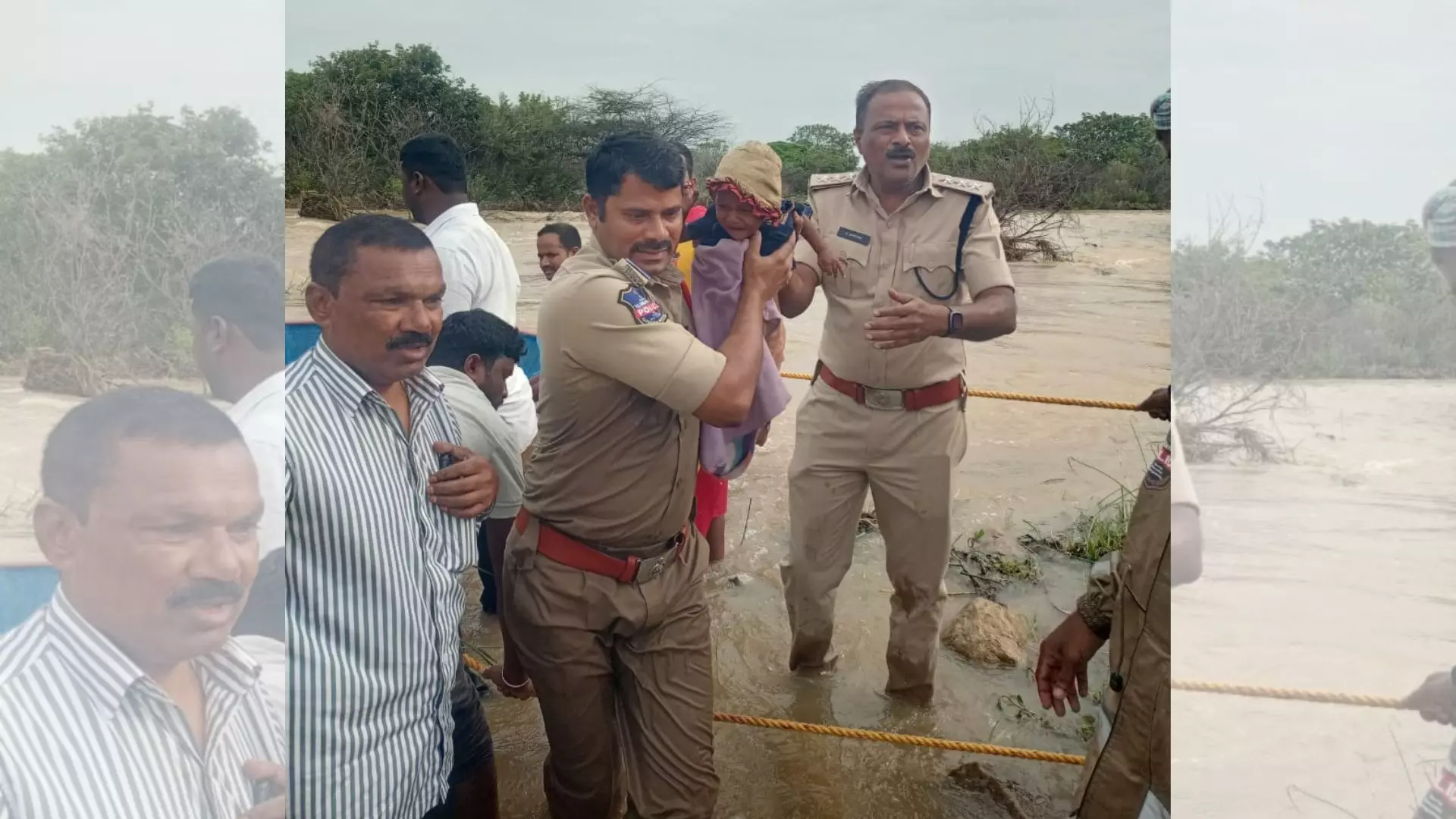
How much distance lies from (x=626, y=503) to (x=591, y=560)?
0.15 metres

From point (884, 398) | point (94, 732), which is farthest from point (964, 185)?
point (94, 732)

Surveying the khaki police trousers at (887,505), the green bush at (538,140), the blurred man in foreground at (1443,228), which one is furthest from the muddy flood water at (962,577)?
the blurred man in foreground at (1443,228)

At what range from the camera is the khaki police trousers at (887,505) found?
3244 mm

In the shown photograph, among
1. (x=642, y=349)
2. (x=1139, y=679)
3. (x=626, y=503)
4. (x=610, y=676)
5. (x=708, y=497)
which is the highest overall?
(x=642, y=349)

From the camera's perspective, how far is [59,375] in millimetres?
1188

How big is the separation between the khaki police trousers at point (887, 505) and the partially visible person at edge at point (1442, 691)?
2002mm

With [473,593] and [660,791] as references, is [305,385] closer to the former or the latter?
[660,791]

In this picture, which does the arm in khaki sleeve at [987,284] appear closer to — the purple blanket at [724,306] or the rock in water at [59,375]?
the purple blanket at [724,306]

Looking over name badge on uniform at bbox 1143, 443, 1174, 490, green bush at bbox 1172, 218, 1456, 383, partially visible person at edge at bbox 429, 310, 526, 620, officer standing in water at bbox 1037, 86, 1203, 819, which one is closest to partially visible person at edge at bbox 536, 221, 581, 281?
partially visible person at edge at bbox 429, 310, 526, 620

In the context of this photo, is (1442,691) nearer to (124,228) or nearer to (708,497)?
(124,228)

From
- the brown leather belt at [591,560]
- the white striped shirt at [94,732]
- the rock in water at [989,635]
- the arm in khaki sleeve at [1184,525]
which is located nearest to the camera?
the white striped shirt at [94,732]

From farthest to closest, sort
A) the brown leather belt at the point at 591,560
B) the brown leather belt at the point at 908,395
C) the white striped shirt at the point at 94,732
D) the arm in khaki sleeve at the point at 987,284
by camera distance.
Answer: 1. the brown leather belt at the point at 908,395
2. the arm in khaki sleeve at the point at 987,284
3. the brown leather belt at the point at 591,560
4. the white striped shirt at the point at 94,732

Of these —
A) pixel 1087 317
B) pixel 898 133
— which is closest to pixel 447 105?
pixel 898 133

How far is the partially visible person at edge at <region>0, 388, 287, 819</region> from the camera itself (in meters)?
1.17
